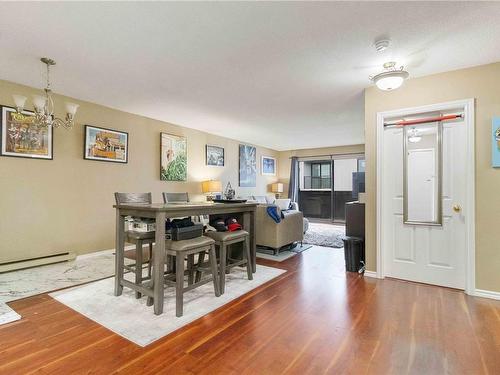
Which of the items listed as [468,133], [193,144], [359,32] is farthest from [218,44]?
[193,144]

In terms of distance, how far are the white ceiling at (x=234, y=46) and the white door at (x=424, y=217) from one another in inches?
32.6

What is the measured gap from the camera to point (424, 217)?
2990mm

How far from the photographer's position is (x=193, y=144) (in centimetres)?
567

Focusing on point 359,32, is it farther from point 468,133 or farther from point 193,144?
point 193,144

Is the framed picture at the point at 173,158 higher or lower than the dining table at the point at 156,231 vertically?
higher

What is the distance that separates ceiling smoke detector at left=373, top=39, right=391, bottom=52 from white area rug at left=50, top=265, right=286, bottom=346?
2605 mm

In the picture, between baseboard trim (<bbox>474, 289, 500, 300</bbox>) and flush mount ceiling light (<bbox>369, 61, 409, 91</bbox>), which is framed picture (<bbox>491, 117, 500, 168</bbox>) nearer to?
flush mount ceiling light (<bbox>369, 61, 409, 91</bbox>)

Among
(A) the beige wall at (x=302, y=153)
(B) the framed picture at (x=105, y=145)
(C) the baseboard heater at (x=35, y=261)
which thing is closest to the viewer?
(C) the baseboard heater at (x=35, y=261)

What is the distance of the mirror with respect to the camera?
2.91 m

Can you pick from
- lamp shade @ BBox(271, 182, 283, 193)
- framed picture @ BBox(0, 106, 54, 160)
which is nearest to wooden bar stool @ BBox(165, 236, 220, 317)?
framed picture @ BBox(0, 106, 54, 160)

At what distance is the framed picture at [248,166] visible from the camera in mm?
7109

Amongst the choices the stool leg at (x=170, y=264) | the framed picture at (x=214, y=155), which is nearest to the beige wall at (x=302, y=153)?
the framed picture at (x=214, y=155)

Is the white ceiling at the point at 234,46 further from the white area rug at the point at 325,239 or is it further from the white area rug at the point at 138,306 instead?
the white area rug at the point at 325,239

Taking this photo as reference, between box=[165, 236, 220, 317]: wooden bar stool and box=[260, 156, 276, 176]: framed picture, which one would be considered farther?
box=[260, 156, 276, 176]: framed picture
